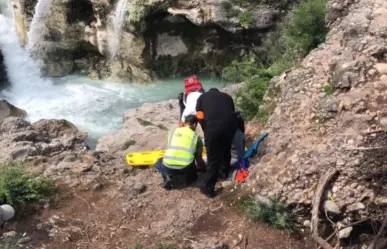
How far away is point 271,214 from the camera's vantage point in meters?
5.53

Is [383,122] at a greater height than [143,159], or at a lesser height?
greater

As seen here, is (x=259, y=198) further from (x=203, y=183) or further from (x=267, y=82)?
(x=267, y=82)

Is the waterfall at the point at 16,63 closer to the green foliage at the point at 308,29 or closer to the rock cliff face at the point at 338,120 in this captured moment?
the green foliage at the point at 308,29

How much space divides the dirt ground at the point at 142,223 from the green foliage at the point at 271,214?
8 cm

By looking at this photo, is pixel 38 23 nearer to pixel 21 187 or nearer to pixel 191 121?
pixel 21 187

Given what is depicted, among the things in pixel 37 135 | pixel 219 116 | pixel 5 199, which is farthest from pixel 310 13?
pixel 5 199

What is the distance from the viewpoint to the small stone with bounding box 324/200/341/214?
535cm

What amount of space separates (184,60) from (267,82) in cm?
671

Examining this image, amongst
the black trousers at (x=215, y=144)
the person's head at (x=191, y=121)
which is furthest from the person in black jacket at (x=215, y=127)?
the person's head at (x=191, y=121)

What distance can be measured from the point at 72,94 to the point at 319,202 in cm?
983

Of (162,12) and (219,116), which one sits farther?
(162,12)

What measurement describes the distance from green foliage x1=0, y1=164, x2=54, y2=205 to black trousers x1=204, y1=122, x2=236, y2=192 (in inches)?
82.3

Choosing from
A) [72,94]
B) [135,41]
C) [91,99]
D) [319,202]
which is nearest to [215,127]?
[319,202]

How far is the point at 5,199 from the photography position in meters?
5.93
